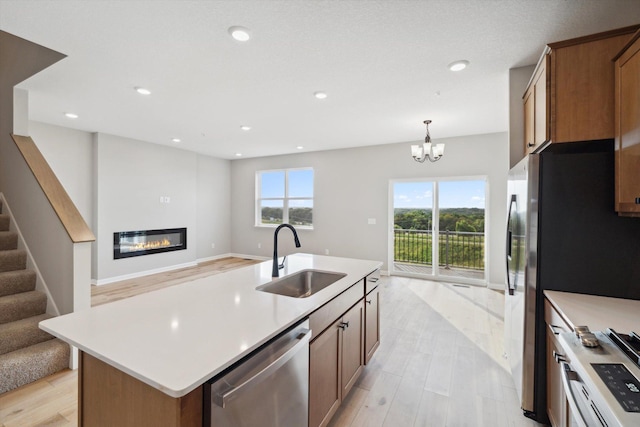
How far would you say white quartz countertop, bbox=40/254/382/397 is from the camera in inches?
35.7

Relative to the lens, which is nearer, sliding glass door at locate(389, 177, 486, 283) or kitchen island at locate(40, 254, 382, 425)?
kitchen island at locate(40, 254, 382, 425)

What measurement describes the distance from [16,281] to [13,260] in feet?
1.01

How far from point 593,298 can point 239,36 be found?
113 inches

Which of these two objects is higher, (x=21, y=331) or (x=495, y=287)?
(x=21, y=331)

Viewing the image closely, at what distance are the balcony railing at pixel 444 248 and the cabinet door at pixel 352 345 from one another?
148 inches

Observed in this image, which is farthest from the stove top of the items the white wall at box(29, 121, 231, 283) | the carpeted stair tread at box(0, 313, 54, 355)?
the white wall at box(29, 121, 231, 283)

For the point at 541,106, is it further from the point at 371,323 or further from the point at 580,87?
the point at 371,323

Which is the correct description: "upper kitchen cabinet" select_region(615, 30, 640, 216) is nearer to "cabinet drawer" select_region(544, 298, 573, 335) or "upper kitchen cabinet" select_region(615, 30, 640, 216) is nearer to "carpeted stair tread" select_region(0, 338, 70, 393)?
"cabinet drawer" select_region(544, 298, 573, 335)

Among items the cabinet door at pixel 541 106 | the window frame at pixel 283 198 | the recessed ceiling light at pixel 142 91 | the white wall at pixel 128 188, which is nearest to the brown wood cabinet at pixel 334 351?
the cabinet door at pixel 541 106

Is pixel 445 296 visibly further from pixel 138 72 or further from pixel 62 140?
pixel 62 140

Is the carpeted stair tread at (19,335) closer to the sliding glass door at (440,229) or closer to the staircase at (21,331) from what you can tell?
the staircase at (21,331)

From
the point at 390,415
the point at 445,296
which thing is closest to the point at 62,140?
the point at 390,415

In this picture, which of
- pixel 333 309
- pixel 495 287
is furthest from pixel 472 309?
pixel 333 309

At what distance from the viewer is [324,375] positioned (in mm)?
1611
